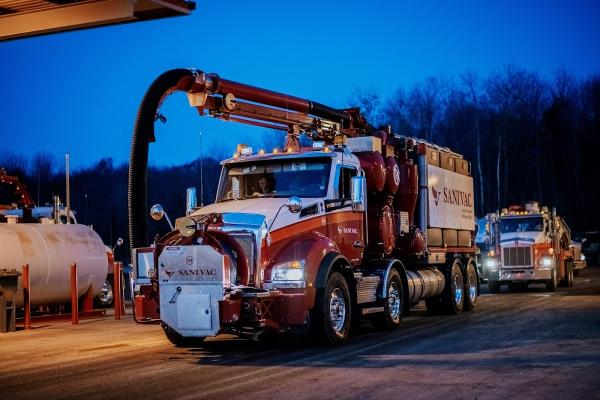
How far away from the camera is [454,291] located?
70.4 feet

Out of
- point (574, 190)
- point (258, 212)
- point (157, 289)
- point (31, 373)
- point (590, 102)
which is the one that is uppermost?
point (590, 102)

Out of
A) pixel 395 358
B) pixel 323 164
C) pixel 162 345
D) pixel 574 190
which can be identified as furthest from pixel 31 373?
pixel 574 190

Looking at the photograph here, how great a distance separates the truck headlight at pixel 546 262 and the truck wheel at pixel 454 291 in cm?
1060

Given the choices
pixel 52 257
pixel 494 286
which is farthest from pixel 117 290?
pixel 494 286

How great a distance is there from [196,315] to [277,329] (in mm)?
1319

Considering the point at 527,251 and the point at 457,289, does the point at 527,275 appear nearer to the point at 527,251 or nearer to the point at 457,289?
the point at 527,251

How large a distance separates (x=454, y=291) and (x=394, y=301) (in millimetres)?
4746

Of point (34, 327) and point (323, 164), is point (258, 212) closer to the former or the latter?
point (323, 164)

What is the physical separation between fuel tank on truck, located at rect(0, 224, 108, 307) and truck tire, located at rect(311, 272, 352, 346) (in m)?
10.1

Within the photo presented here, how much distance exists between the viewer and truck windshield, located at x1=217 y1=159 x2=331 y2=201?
1526 centimetres

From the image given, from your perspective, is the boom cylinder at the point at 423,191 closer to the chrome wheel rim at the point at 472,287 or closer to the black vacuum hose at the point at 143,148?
the chrome wheel rim at the point at 472,287

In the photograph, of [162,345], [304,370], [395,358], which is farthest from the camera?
[162,345]

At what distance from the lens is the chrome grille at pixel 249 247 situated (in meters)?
13.3

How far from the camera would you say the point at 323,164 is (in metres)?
15.5
